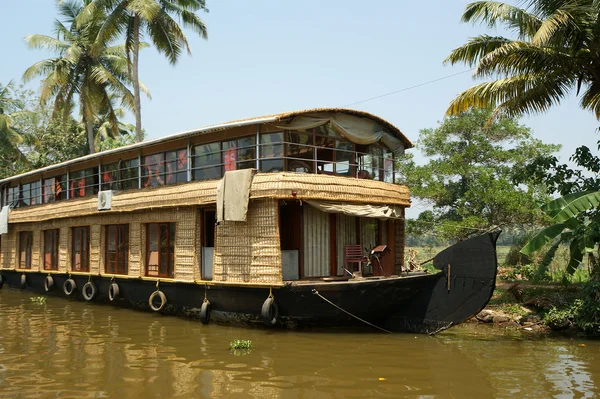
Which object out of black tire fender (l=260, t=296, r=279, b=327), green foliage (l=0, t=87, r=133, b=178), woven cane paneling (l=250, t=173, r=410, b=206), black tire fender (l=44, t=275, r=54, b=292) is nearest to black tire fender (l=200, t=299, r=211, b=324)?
black tire fender (l=260, t=296, r=279, b=327)

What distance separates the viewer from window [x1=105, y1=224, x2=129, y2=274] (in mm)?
12836

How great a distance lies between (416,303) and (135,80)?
524 inches

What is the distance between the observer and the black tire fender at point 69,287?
1427 cm

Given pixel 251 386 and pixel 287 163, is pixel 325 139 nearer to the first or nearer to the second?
pixel 287 163

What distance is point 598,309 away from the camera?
9.45 m

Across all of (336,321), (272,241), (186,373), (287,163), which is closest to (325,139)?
(287,163)

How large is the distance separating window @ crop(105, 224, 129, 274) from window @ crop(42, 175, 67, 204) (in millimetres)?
3259

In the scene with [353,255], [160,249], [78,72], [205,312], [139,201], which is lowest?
[205,312]

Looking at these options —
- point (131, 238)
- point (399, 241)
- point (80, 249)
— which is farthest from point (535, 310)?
point (80, 249)

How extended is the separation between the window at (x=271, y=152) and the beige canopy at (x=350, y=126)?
32cm

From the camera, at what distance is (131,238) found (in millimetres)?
12297

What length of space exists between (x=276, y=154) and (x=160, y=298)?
4.01 meters

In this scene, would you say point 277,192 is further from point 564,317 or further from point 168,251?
point 564,317

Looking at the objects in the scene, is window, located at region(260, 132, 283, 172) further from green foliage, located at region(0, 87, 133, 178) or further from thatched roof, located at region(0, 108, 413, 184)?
green foliage, located at region(0, 87, 133, 178)
